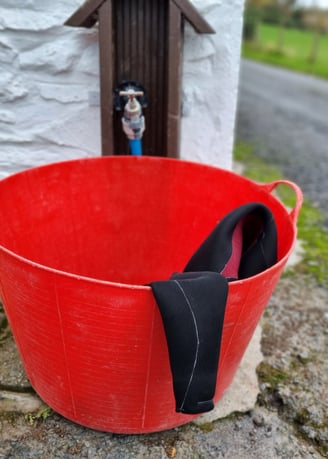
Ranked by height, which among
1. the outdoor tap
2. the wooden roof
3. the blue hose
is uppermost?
the wooden roof

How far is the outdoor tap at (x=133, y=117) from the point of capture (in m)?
1.65

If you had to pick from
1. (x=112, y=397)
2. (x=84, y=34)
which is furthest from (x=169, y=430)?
(x=84, y=34)

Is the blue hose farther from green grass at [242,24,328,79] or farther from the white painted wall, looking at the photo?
green grass at [242,24,328,79]

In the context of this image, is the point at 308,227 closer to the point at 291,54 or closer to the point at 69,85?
the point at 69,85

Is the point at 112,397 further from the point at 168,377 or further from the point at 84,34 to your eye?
the point at 84,34

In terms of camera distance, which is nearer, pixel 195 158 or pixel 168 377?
pixel 168 377

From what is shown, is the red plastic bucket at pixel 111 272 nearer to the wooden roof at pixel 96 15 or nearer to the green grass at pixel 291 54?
the wooden roof at pixel 96 15

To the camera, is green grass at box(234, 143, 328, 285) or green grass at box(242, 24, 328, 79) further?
green grass at box(242, 24, 328, 79)

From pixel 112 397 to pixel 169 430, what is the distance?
273mm

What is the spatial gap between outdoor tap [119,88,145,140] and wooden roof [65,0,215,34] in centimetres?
29

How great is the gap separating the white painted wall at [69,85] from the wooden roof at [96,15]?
95mm

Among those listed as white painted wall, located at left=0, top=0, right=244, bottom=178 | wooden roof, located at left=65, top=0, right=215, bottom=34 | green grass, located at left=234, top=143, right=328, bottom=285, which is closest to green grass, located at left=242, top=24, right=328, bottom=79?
green grass, located at left=234, top=143, right=328, bottom=285

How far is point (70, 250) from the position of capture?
1682mm

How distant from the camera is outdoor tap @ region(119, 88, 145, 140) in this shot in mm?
1650
